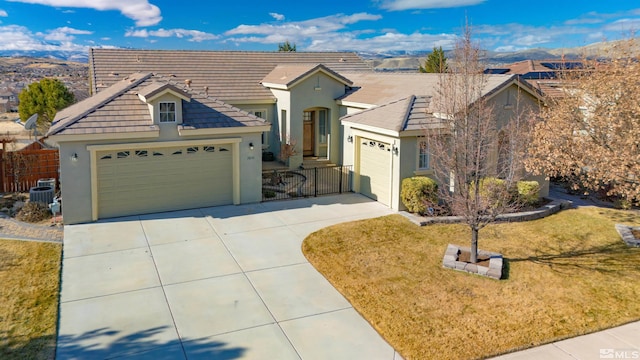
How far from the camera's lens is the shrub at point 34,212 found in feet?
50.6

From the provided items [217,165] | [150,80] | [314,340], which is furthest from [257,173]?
[314,340]

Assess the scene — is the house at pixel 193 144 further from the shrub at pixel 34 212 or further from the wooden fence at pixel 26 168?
the wooden fence at pixel 26 168

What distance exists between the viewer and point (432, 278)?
11406mm

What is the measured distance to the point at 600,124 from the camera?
13.0 m

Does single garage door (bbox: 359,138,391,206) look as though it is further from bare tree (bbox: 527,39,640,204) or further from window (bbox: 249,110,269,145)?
window (bbox: 249,110,269,145)

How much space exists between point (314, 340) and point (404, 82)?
50.2 ft

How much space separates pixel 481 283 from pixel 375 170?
7648 mm

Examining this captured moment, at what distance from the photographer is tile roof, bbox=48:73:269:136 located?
15.0 m

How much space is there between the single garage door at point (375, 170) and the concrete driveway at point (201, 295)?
9.17ft

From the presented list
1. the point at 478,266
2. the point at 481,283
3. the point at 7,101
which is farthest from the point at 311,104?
the point at 7,101

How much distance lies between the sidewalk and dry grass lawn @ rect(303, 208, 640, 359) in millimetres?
7298

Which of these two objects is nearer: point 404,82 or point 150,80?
point 150,80

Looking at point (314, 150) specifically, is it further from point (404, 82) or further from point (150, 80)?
point (150, 80)

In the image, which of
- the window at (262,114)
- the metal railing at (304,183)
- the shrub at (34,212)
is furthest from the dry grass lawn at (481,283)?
the window at (262,114)
